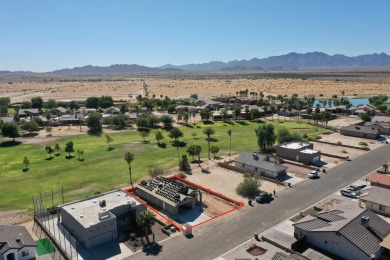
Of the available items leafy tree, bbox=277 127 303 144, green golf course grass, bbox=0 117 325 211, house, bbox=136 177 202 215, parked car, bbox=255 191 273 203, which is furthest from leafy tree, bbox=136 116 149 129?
parked car, bbox=255 191 273 203

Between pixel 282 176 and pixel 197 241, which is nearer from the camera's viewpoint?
pixel 197 241

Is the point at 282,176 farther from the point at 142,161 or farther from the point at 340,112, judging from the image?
the point at 340,112

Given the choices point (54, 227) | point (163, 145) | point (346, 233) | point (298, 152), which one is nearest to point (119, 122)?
point (163, 145)

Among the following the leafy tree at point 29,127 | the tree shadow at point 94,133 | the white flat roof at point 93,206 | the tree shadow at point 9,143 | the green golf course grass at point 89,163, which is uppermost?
the leafy tree at point 29,127

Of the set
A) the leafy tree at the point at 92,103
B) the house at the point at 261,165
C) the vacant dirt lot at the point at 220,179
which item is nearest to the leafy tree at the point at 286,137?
the house at the point at 261,165

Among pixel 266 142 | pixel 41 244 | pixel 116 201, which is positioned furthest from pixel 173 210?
pixel 266 142

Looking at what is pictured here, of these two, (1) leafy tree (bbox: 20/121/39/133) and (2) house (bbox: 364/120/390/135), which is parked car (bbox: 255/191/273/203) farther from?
(1) leafy tree (bbox: 20/121/39/133)

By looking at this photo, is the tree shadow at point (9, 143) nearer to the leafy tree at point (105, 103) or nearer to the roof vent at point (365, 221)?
the leafy tree at point (105, 103)
